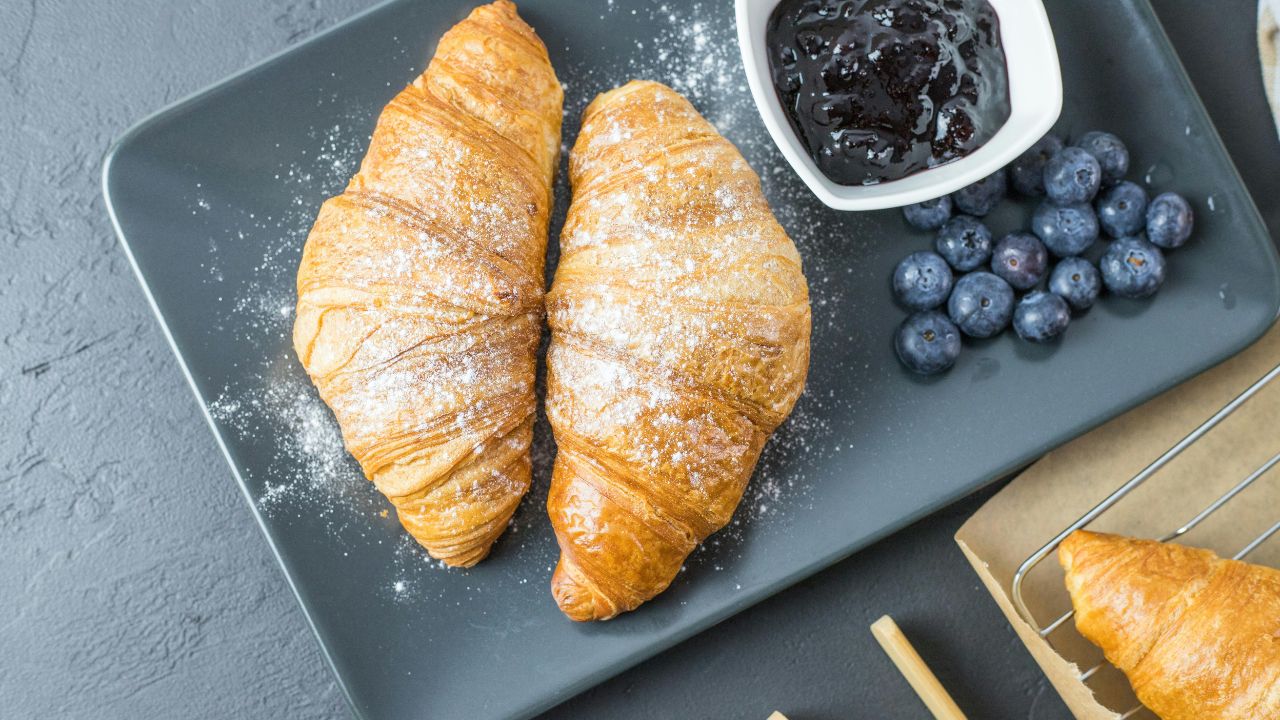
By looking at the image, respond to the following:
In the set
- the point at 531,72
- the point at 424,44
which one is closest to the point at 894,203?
the point at 531,72

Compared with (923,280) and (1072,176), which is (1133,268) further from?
(923,280)

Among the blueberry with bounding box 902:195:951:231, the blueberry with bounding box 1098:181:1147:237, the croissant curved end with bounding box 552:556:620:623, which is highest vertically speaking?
the blueberry with bounding box 902:195:951:231

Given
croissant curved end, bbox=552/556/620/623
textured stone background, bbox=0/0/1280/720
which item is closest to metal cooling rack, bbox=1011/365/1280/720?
textured stone background, bbox=0/0/1280/720

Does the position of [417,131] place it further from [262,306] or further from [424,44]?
[262,306]

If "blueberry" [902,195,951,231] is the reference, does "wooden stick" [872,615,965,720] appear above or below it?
below

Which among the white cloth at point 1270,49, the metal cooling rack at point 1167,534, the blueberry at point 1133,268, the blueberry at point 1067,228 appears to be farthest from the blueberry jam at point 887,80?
the white cloth at point 1270,49

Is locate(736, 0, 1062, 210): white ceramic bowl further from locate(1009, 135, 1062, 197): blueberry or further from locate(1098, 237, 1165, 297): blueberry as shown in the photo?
locate(1098, 237, 1165, 297): blueberry

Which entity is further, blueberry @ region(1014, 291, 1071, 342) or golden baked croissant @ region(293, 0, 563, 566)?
blueberry @ region(1014, 291, 1071, 342)
